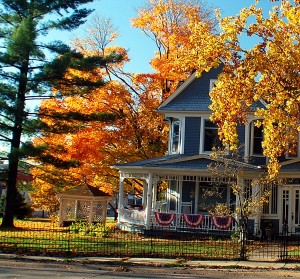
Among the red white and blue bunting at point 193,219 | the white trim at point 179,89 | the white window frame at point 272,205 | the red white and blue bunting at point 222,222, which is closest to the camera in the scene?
the red white and blue bunting at point 222,222

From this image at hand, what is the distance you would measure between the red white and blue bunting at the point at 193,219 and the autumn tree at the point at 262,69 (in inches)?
291

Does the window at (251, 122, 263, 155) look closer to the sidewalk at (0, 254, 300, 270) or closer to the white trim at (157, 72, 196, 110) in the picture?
the white trim at (157, 72, 196, 110)

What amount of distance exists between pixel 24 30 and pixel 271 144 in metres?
14.9

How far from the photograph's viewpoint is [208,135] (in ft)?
81.6

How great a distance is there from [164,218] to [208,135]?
5363 millimetres

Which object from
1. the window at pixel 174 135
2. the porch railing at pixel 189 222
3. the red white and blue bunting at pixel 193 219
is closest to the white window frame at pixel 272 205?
the porch railing at pixel 189 222

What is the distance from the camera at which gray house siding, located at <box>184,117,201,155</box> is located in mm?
24766

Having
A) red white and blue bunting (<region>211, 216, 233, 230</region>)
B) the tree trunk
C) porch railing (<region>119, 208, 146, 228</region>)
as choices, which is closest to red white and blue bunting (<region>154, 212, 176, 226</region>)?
porch railing (<region>119, 208, 146, 228</region>)

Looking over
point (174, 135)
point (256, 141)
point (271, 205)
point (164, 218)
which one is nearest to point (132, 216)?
point (164, 218)

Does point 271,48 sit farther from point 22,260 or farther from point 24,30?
point 24,30

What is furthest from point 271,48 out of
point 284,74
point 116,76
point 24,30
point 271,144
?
point 116,76

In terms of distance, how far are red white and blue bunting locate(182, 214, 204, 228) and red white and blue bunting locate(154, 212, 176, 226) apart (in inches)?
27.4

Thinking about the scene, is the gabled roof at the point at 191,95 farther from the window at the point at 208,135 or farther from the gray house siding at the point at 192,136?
the window at the point at 208,135

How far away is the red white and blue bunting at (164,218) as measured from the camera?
883 inches
